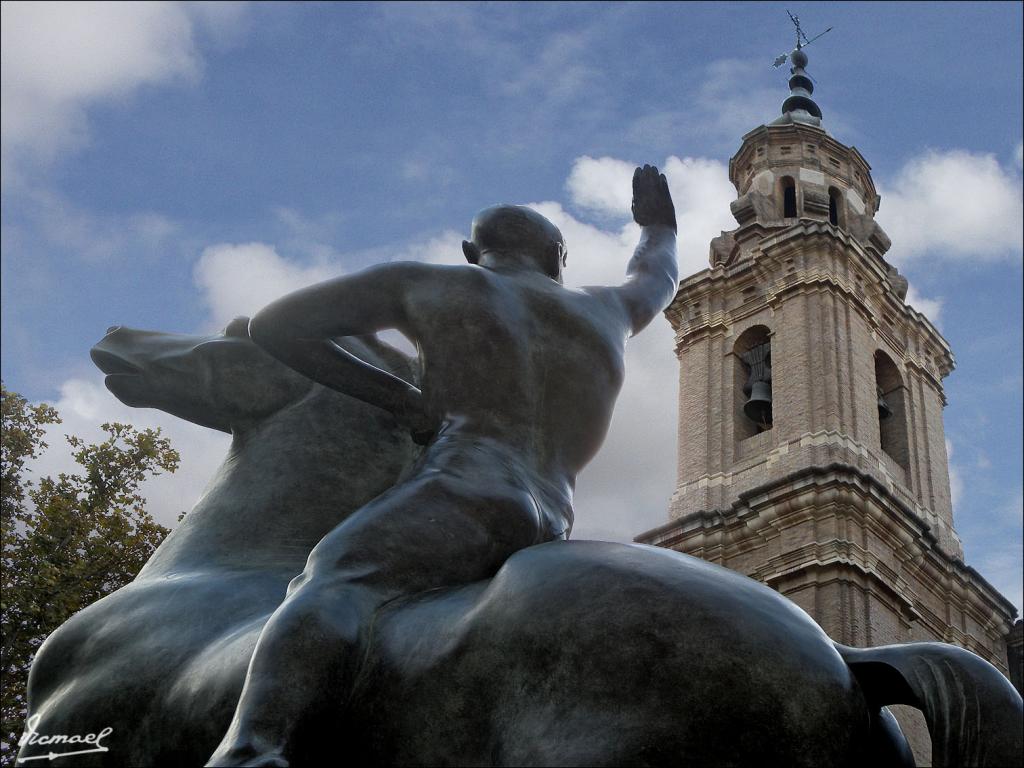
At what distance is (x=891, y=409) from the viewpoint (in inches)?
1302

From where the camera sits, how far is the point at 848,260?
32.8 metres

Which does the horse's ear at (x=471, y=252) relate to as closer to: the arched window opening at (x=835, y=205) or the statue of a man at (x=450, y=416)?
the statue of a man at (x=450, y=416)

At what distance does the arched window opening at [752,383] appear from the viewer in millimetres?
31859

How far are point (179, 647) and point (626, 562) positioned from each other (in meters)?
1.07

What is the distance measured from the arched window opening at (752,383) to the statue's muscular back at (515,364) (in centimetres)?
2835

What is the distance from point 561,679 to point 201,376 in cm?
175

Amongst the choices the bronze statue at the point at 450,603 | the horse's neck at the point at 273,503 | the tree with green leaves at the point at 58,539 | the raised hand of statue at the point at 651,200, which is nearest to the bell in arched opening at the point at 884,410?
the tree with green leaves at the point at 58,539

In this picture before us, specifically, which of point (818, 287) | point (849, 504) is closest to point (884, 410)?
point (818, 287)

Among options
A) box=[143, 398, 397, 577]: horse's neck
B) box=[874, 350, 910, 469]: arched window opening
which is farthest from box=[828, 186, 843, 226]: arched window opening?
box=[143, 398, 397, 577]: horse's neck

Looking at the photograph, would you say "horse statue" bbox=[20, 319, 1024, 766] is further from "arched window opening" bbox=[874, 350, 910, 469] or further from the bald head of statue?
"arched window opening" bbox=[874, 350, 910, 469]

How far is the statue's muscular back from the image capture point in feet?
10.4

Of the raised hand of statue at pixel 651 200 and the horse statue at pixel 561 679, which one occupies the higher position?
the raised hand of statue at pixel 651 200

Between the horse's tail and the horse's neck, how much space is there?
4.57 ft

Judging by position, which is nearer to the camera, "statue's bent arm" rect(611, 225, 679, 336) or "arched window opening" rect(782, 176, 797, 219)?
"statue's bent arm" rect(611, 225, 679, 336)
